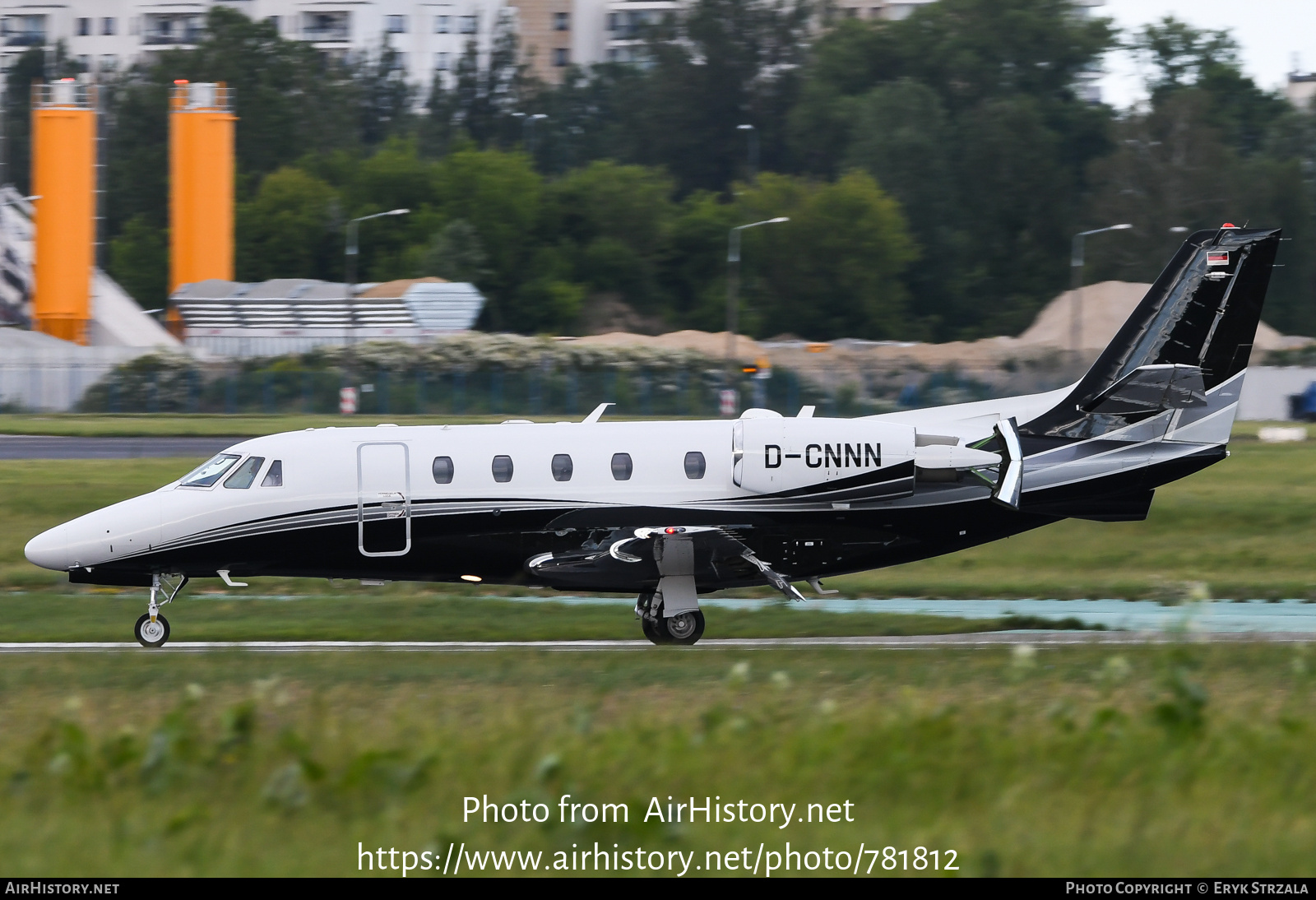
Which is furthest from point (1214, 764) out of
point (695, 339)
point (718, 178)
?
point (718, 178)

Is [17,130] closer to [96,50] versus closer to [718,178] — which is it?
[96,50]

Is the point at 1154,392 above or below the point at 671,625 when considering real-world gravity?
above

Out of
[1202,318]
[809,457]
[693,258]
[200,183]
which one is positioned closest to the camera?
[809,457]

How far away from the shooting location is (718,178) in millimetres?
114812

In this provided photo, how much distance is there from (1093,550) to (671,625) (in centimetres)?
1159

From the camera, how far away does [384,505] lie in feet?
67.4

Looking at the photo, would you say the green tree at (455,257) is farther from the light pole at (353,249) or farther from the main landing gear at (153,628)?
the main landing gear at (153,628)

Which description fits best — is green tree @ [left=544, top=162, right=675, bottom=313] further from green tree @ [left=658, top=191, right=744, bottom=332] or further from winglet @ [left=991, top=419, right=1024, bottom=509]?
winglet @ [left=991, top=419, right=1024, bottom=509]

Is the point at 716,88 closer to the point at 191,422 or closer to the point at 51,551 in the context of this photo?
the point at 191,422

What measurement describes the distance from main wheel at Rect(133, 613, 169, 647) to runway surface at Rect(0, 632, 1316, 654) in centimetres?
13

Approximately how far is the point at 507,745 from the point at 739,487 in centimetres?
1031

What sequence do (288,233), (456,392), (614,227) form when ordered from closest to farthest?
(456,392)
(288,233)
(614,227)

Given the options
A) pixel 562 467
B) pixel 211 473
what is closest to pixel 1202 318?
pixel 562 467

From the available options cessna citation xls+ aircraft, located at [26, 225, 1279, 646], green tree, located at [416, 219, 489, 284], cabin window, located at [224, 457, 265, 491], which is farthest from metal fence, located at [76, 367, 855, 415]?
cabin window, located at [224, 457, 265, 491]
